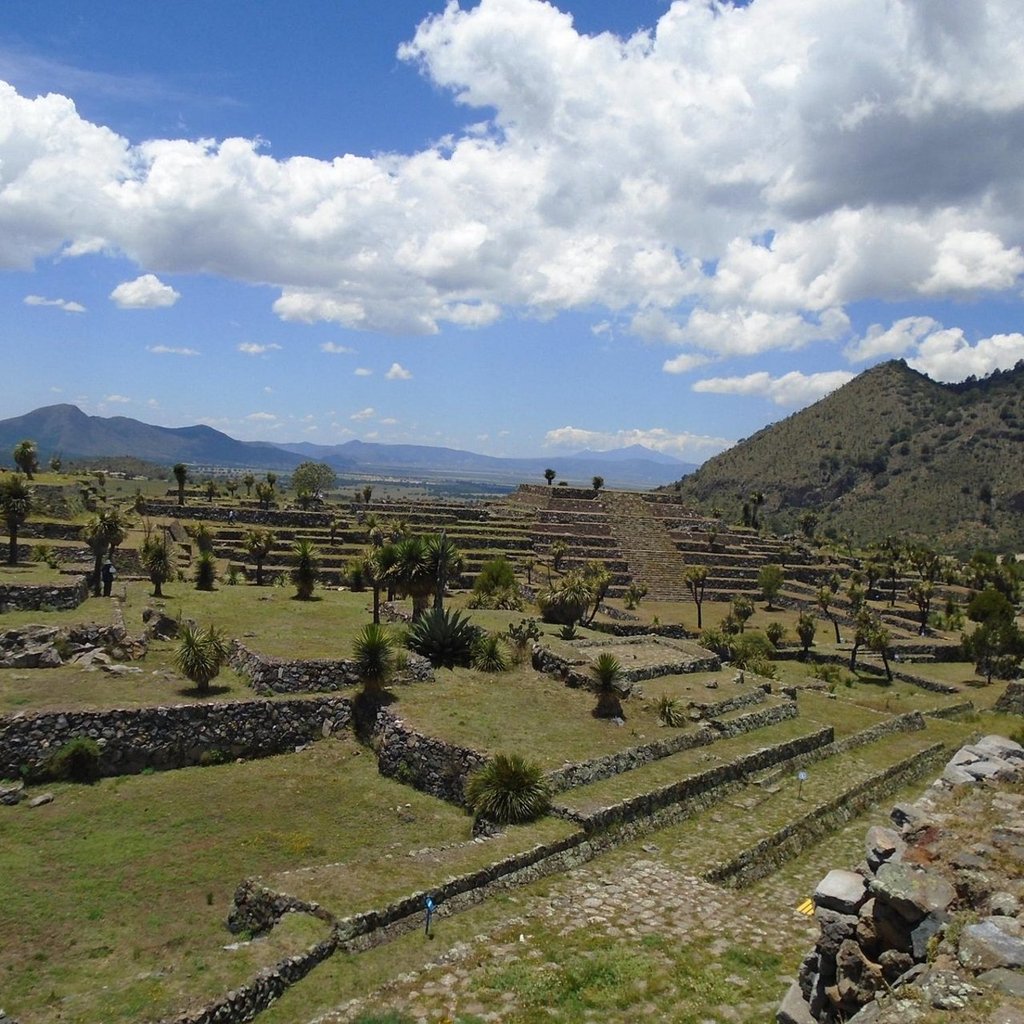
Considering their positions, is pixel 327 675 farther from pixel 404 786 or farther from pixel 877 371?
pixel 877 371

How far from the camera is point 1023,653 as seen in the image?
4472 cm

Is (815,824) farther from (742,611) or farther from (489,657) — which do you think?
(742,611)

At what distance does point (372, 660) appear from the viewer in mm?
19016

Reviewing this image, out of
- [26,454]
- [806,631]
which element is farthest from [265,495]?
[806,631]

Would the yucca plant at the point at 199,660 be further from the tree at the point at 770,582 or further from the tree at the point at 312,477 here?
the tree at the point at 312,477

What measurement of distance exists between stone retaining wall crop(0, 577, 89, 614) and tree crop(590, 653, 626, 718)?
1813 cm

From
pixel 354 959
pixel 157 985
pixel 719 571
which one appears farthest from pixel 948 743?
pixel 719 571

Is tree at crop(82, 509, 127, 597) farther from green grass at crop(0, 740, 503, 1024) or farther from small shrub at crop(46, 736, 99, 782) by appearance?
green grass at crop(0, 740, 503, 1024)

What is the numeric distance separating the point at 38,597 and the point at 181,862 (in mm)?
16070

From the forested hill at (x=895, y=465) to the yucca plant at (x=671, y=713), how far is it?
11217 cm

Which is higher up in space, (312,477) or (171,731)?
(312,477)

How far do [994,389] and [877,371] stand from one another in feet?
88.2

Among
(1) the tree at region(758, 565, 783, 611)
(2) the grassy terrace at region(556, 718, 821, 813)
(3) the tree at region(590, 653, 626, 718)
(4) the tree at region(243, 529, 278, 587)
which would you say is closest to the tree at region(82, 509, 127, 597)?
(4) the tree at region(243, 529, 278, 587)

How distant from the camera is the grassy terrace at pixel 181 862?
9.69 meters
